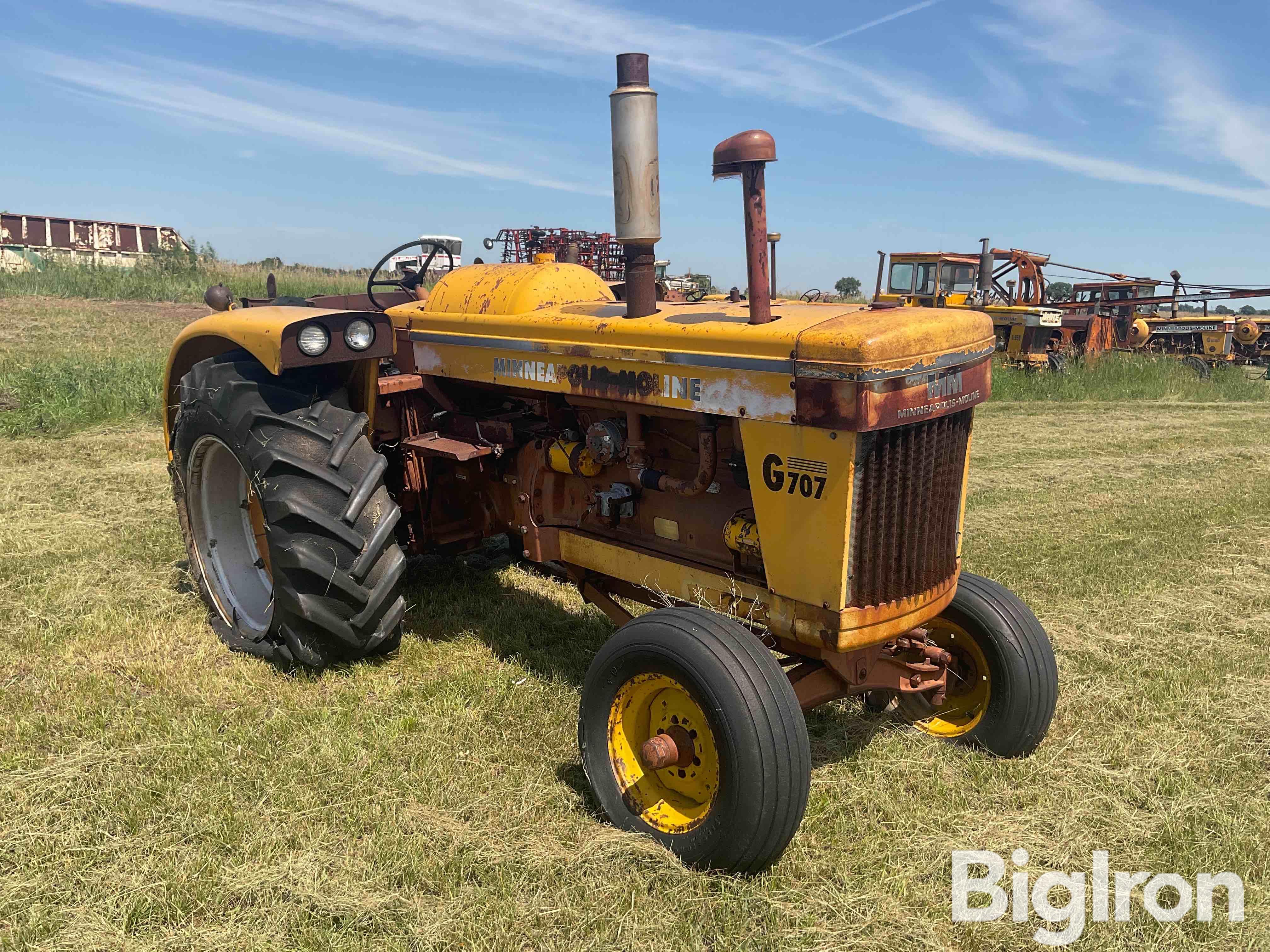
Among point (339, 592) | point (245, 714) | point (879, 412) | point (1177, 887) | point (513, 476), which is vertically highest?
point (879, 412)

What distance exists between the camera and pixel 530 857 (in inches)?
97.9

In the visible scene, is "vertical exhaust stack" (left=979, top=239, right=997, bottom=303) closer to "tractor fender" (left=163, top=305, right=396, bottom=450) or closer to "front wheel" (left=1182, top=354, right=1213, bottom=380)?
"front wheel" (left=1182, top=354, right=1213, bottom=380)

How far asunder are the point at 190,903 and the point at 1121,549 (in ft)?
17.0

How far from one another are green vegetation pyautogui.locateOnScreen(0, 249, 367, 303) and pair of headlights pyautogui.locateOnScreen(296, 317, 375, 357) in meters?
12.3

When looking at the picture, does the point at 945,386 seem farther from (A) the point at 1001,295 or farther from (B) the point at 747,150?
(A) the point at 1001,295

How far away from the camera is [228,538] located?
13.3ft

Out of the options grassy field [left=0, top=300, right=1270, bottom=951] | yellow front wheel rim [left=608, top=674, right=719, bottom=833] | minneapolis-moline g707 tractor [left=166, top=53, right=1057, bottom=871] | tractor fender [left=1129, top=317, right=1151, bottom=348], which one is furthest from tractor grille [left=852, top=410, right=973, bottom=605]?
tractor fender [left=1129, top=317, right=1151, bottom=348]

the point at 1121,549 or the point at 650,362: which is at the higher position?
the point at 650,362

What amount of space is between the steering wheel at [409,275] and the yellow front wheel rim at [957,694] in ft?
8.41

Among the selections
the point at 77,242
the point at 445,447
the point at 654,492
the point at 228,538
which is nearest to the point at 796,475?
the point at 654,492

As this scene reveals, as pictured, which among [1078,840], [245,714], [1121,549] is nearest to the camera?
[1078,840]

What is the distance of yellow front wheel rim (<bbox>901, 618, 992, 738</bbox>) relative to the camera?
3.22 meters

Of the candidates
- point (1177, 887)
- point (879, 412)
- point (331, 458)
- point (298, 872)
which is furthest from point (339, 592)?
point (1177, 887)

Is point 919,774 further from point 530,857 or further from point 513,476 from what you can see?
point 513,476
